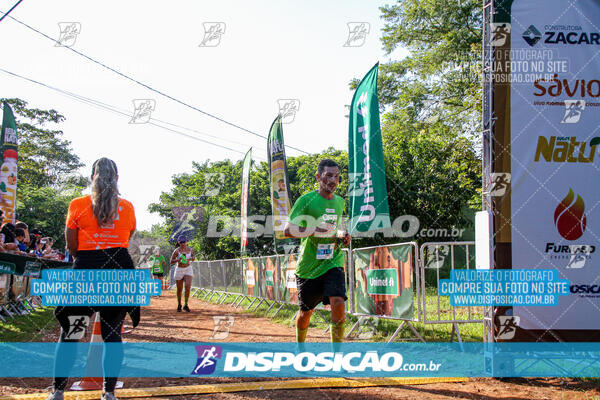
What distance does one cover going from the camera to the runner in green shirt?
5113mm

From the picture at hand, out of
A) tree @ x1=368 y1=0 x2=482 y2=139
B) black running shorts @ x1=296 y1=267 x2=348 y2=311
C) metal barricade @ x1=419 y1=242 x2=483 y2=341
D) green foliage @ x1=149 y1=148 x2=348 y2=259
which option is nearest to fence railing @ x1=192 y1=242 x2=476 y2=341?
metal barricade @ x1=419 y1=242 x2=483 y2=341

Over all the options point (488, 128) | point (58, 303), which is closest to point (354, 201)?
point (488, 128)

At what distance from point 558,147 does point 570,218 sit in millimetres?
698

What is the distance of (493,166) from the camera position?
5023 millimetres

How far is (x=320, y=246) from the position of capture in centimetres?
517

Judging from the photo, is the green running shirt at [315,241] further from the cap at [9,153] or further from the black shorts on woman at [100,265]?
the cap at [9,153]

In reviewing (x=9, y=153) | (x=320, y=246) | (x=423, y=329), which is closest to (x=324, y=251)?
(x=320, y=246)

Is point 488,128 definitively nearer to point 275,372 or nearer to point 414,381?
point 414,381

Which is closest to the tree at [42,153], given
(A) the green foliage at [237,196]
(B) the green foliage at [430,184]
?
(A) the green foliage at [237,196]

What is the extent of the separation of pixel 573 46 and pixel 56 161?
54912 mm

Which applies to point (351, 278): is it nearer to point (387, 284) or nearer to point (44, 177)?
point (387, 284)

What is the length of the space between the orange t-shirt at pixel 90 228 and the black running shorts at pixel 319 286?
1.95 m

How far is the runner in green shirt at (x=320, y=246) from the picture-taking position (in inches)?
201

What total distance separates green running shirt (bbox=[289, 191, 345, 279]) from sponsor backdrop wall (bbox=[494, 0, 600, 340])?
1.61 metres
